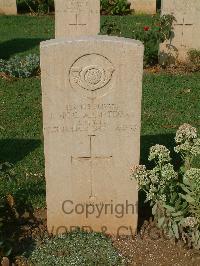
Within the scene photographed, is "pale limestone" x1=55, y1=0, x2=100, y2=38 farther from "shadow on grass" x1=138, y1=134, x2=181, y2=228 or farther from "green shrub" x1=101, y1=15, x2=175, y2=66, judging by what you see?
"shadow on grass" x1=138, y1=134, x2=181, y2=228

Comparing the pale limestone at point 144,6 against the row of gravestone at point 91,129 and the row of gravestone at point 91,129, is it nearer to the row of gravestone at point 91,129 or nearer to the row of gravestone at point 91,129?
the row of gravestone at point 91,129

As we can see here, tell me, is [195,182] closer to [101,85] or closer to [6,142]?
[101,85]

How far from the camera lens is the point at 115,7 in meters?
16.0

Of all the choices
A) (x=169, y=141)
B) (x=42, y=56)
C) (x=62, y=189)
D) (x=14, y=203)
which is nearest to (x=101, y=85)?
(x=42, y=56)

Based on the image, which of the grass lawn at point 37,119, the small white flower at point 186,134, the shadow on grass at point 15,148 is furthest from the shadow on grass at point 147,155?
the shadow on grass at point 15,148

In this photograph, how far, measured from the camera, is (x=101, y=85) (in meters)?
4.06

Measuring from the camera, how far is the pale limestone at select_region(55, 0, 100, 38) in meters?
9.58

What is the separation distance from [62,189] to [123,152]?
65 centimetres

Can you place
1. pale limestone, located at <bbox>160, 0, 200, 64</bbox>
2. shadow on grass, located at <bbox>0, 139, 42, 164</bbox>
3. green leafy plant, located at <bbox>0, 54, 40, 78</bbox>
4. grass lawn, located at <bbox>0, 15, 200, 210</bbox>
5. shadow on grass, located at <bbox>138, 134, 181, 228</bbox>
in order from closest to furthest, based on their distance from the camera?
shadow on grass, located at <bbox>138, 134, 181, 228</bbox> < grass lawn, located at <bbox>0, 15, 200, 210</bbox> < shadow on grass, located at <bbox>0, 139, 42, 164</bbox> < green leafy plant, located at <bbox>0, 54, 40, 78</bbox> < pale limestone, located at <bbox>160, 0, 200, 64</bbox>

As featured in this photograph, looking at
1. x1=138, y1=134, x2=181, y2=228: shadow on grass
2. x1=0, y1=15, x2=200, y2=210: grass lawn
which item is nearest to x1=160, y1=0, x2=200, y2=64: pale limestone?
x1=0, y1=15, x2=200, y2=210: grass lawn

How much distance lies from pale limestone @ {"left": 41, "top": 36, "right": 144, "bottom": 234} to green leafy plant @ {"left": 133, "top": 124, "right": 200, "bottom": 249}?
0.32 metres

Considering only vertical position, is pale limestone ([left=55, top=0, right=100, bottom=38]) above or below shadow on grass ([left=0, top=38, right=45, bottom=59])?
above

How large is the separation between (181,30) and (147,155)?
15.6 ft

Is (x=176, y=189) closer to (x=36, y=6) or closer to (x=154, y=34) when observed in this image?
(x=154, y=34)
